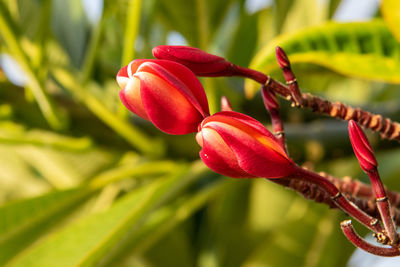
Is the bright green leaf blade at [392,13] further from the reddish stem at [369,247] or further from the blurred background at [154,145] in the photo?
the reddish stem at [369,247]

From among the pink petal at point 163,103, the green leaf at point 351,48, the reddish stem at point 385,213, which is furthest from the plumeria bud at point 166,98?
the green leaf at point 351,48

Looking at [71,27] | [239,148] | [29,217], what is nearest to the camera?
[239,148]

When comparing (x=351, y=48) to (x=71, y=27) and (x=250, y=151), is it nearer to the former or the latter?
(x=250, y=151)

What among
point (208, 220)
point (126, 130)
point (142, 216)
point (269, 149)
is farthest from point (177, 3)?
point (269, 149)

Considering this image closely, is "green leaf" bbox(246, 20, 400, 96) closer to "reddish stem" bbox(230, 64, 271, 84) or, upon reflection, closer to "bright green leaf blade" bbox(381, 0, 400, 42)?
"bright green leaf blade" bbox(381, 0, 400, 42)

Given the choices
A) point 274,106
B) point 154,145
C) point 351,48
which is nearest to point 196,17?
point 154,145

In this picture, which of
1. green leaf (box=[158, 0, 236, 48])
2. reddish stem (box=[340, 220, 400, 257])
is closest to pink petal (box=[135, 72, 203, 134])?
reddish stem (box=[340, 220, 400, 257])
